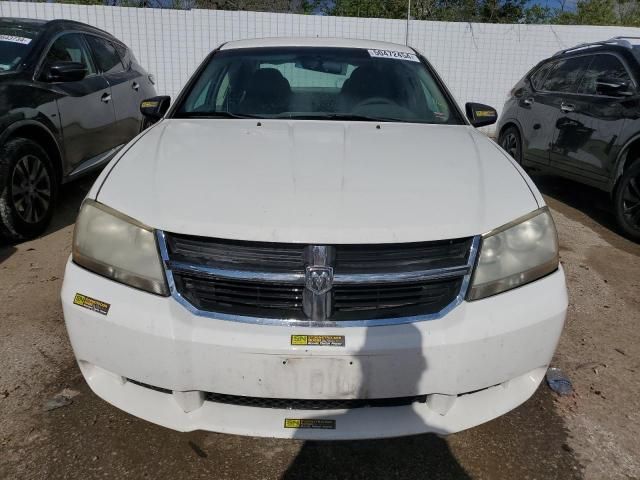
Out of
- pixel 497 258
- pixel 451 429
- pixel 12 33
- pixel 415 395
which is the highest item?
pixel 12 33

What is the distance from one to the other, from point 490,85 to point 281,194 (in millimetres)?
11246

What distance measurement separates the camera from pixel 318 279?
5.65ft

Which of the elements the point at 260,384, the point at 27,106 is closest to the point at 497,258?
the point at 260,384

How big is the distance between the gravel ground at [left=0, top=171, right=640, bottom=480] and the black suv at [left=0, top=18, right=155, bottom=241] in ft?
4.95

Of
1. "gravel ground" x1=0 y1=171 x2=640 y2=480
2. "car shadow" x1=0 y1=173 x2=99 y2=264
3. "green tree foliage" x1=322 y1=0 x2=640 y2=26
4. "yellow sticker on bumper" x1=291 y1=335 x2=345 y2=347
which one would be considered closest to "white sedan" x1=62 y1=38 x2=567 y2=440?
"yellow sticker on bumper" x1=291 y1=335 x2=345 y2=347

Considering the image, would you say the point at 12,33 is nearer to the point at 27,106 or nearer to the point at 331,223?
the point at 27,106

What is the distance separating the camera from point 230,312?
1.76 metres

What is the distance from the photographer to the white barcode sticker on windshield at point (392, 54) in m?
3.37

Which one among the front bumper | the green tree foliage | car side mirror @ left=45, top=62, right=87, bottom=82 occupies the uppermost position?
the green tree foliage

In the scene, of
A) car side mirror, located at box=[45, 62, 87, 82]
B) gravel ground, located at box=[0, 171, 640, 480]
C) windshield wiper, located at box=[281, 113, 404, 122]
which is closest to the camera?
gravel ground, located at box=[0, 171, 640, 480]

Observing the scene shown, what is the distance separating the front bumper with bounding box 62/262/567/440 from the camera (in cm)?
169

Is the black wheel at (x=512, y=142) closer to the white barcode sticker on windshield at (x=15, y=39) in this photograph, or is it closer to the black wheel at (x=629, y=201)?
the black wheel at (x=629, y=201)

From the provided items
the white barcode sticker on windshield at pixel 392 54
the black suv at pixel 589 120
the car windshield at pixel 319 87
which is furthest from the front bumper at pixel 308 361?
the black suv at pixel 589 120

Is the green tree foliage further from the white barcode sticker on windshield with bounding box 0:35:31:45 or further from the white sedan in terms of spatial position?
the white sedan
